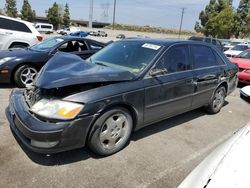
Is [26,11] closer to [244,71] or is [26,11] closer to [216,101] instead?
[244,71]

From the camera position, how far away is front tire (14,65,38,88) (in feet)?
19.5

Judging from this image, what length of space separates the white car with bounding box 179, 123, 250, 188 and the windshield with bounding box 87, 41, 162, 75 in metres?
1.84

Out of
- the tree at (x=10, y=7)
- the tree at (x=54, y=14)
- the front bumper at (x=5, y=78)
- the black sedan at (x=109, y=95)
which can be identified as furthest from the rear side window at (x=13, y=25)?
the tree at (x=54, y=14)

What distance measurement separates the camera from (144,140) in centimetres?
384

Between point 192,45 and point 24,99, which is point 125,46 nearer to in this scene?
point 192,45

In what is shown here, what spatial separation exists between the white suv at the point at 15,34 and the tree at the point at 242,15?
46476 millimetres

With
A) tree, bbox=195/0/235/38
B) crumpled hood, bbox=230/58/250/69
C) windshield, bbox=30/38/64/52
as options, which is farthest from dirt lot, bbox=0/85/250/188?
tree, bbox=195/0/235/38

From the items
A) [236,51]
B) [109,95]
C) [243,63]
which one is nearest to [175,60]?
[109,95]

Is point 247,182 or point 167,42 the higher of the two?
point 167,42

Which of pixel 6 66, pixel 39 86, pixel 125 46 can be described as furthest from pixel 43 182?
pixel 6 66

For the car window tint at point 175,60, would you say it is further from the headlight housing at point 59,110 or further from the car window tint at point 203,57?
the headlight housing at point 59,110

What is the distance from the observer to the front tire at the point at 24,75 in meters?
5.93

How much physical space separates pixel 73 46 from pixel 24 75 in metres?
1.65

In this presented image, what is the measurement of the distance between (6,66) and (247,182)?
5.63 metres
